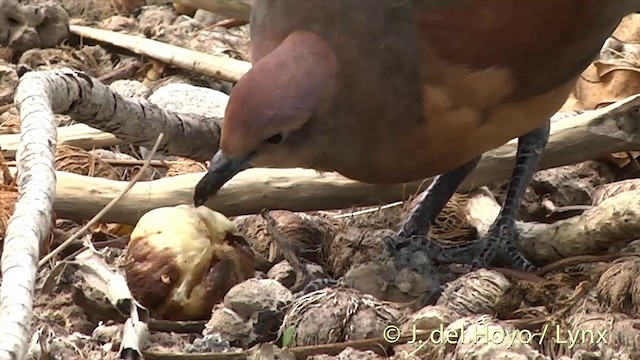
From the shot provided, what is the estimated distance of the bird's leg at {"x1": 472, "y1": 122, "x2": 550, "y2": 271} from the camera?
6.27 ft

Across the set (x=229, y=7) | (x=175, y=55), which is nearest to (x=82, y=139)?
(x=175, y=55)

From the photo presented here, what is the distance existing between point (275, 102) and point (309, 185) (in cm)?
53

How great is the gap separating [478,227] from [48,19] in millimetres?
1536

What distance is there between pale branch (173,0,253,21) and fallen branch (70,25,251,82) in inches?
6.3

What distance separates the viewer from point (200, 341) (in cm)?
151

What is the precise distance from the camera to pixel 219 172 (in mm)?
1589

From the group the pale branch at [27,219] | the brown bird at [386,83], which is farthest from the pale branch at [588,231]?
the pale branch at [27,219]

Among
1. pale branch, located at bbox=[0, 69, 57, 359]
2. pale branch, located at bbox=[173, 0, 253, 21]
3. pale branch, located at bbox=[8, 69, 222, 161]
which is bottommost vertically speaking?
pale branch, located at bbox=[173, 0, 253, 21]

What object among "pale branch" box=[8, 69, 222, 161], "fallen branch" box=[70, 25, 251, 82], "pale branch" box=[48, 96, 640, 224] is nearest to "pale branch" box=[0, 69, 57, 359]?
"pale branch" box=[8, 69, 222, 161]

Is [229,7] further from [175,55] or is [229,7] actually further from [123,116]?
[123,116]

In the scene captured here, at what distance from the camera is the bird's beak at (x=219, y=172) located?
1573 millimetres

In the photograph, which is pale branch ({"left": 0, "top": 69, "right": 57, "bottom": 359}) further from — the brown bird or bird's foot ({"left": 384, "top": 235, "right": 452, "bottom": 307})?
bird's foot ({"left": 384, "top": 235, "right": 452, "bottom": 307})

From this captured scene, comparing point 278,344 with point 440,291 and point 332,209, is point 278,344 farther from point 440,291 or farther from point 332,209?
point 332,209

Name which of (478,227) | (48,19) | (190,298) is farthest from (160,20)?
(190,298)
